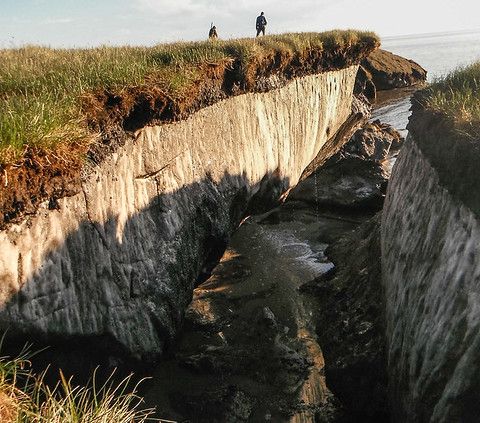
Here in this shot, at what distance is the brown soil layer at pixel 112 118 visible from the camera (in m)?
5.64

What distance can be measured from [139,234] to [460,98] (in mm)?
5419

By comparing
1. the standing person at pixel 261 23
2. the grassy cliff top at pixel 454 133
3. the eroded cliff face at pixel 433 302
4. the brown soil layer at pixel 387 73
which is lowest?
the eroded cliff face at pixel 433 302

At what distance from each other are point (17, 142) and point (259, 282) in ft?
21.0

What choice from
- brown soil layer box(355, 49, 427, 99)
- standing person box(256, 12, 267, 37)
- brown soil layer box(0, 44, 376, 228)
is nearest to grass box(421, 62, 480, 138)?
brown soil layer box(0, 44, 376, 228)

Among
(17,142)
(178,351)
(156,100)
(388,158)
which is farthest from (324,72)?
(17,142)

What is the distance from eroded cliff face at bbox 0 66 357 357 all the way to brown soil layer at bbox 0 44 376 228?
0.19 m

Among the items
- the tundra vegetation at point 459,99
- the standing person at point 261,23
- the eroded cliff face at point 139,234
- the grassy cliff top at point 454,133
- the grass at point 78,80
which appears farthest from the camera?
the standing person at point 261,23

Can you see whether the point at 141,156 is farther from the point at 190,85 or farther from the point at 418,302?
the point at 418,302

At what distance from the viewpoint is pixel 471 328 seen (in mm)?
4715

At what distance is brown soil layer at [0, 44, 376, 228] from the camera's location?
5.64 metres

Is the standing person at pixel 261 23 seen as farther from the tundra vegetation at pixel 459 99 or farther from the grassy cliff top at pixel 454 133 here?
the grassy cliff top at pixel 454 133

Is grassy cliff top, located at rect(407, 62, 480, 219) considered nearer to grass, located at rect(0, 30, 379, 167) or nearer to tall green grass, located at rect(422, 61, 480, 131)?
tall green grass, located at rect(422, 61, 480, 131)

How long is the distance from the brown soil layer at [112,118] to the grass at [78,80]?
60 mm

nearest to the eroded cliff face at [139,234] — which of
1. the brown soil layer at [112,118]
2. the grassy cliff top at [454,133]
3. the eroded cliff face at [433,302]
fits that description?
the brown soil layer at [112,118]
